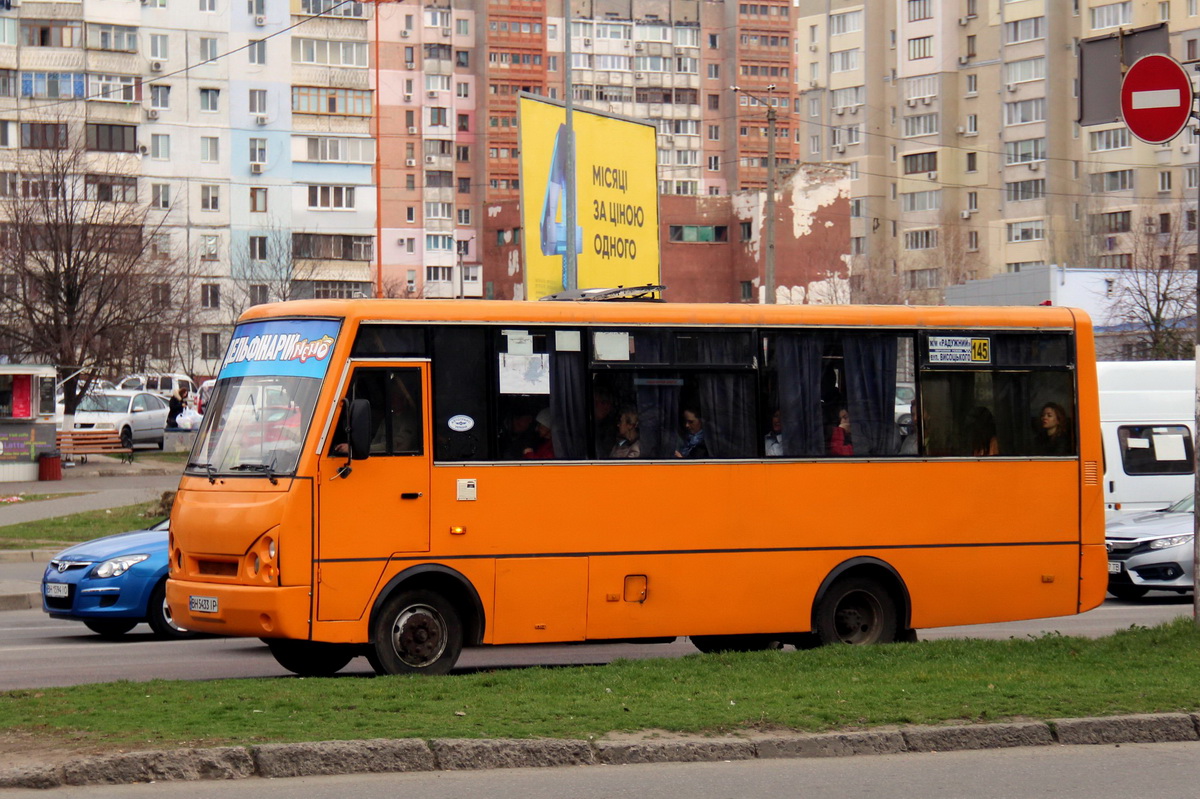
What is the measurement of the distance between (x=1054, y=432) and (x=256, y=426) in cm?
680

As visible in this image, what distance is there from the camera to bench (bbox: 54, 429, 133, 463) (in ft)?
151

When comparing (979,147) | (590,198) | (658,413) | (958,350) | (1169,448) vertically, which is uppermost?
(979,147)

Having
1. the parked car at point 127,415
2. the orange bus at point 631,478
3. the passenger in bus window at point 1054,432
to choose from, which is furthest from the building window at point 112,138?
the passenger in bus window at point 1054,432

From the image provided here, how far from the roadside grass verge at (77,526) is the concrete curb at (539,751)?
18.0 m

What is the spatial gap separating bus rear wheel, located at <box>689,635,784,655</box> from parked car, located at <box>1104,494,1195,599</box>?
22.6 ft

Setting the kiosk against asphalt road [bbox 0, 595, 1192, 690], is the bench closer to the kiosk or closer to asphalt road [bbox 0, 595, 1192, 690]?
the kiosk

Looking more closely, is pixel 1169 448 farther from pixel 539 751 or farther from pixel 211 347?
pixel 211 347

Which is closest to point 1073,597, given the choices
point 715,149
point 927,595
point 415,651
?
point 927,595

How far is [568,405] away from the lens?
12.6 metres

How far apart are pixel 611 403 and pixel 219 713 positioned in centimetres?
446

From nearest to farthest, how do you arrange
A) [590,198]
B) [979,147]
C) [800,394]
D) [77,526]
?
1. [800,394]
2. [77,526]
3. [590,198]
4. [979,147]

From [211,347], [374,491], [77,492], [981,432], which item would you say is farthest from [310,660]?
[211,347]

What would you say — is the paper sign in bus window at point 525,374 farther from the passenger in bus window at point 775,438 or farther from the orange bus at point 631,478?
the passenger in bus window at point 775,438

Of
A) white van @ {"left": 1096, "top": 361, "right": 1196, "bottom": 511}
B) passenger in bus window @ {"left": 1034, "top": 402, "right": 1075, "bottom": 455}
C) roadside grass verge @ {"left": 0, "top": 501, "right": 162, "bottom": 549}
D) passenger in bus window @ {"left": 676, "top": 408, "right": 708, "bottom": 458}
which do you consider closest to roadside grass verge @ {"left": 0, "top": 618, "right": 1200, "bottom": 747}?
passenger in bus window @ {"left": 676, "top": 408, "right": 708, "bottom": 458}
